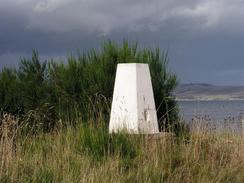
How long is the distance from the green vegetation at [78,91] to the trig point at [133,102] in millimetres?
721

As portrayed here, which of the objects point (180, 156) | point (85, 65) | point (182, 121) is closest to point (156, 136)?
point (180, 156)

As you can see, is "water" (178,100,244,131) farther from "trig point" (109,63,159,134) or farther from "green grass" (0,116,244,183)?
"trig point" (109,63,159,134)

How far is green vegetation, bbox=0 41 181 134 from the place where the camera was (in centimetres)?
1225

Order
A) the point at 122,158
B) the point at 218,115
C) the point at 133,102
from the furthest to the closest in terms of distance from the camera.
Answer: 1. the point at 218,115
2. the point at 133,102
3. the point at 122,158

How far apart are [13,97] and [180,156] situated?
5423 millimetres

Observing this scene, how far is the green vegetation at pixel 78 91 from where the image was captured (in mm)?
12250

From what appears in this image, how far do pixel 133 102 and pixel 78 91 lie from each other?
222 centimetres

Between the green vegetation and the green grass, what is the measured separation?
137 cm

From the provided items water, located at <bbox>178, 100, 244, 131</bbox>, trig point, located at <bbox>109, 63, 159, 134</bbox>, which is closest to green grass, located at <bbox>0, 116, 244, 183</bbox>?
water, located at <bbox>178, 100, 244, 131</bbox>

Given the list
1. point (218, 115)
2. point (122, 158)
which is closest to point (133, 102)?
point (218, 115)

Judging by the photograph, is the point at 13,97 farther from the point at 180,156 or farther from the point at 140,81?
the point at 180,156

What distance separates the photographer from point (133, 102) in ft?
36.1

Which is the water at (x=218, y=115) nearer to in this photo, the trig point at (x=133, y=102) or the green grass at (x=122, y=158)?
the green grass at (x=122, y=158)

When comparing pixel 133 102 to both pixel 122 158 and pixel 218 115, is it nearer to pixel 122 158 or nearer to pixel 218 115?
pixel 218 115
